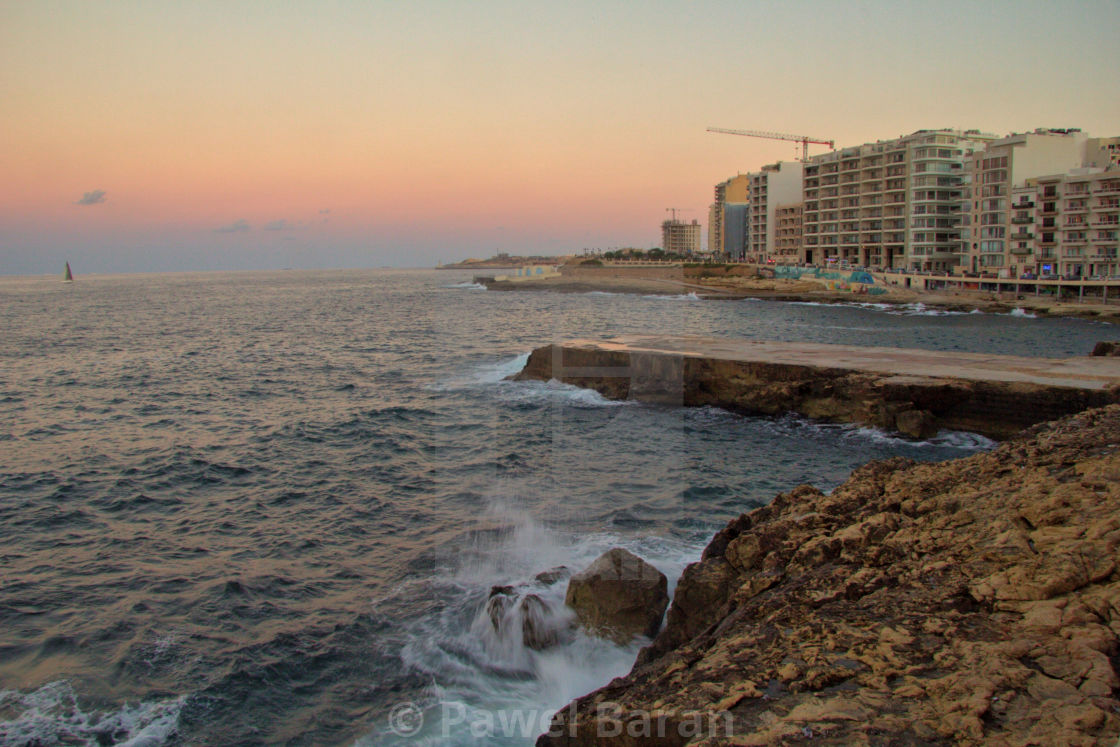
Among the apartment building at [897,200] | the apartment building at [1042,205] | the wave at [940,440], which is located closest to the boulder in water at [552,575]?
the wave at [940,440]

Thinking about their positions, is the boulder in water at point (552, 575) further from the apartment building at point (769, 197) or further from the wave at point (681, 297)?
the apartment building at point (769, 197)

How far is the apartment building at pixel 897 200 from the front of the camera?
83812 millimetres

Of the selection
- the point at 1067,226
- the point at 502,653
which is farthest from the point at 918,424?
the point at 1067,226

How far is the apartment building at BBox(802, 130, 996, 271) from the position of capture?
83812mm

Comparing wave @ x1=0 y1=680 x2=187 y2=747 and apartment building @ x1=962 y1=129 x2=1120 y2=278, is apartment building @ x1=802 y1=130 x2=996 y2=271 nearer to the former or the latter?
apartment building @ x1=962 y1=129 x2=1120 y2=278

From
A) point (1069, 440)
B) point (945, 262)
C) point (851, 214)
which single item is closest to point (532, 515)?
point (1069, 440)

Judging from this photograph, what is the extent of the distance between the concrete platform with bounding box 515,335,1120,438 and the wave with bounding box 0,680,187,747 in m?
18.8

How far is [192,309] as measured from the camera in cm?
7881

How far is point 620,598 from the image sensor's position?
9469 mm

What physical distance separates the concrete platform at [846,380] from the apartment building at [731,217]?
370 ft

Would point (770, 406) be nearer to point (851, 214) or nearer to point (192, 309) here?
point (192, 309)

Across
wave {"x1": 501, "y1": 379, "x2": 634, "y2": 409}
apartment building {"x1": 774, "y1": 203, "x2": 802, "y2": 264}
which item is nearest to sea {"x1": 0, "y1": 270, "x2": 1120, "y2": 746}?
wave {"x1": 501, "y1": 379, "x2": 634, "y2": 409}

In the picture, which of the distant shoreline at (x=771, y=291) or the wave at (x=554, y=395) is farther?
the distant shoreline at (x=771, y=291)

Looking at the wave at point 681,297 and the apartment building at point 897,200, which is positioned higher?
the apartment building at point 897,200
